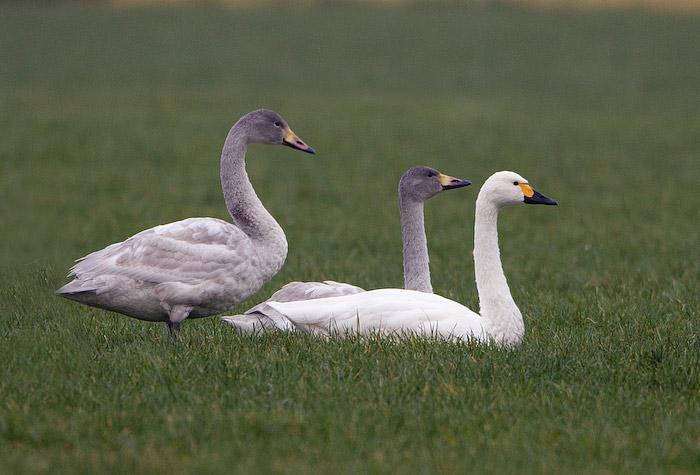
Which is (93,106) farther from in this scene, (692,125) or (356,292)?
(356,292)

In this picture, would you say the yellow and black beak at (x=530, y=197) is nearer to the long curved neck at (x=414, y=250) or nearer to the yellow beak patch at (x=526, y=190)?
the yellow beak patch at (x=526, y=190)

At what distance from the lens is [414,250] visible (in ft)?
26.7

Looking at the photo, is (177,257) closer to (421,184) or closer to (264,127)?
(264,127)

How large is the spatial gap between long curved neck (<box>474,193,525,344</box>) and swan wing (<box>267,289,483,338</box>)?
0.35ft

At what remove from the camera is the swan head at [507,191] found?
7.18 m

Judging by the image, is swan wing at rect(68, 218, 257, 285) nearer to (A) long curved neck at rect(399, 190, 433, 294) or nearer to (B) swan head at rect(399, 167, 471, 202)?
(A) long curved neck at rect(399, 190, 433, 294)

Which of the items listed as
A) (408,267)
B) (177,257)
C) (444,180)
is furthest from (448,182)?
(177,257)

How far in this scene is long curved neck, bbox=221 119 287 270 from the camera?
720 centimetres

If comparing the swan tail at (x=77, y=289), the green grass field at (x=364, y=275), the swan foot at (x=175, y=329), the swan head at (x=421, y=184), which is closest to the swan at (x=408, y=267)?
the swan head at (x=421, y=184)

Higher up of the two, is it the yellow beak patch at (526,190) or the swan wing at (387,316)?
the yellow beak patch at (526,190)

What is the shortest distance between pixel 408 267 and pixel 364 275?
6.63 ft

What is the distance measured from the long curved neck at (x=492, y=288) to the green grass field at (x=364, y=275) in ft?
1.04

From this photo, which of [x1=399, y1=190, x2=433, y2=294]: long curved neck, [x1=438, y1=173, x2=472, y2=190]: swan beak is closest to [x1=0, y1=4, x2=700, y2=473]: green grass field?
[x1=399, y1=190, x2=433, y2=294]: long curved neck

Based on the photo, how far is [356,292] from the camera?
773cm
